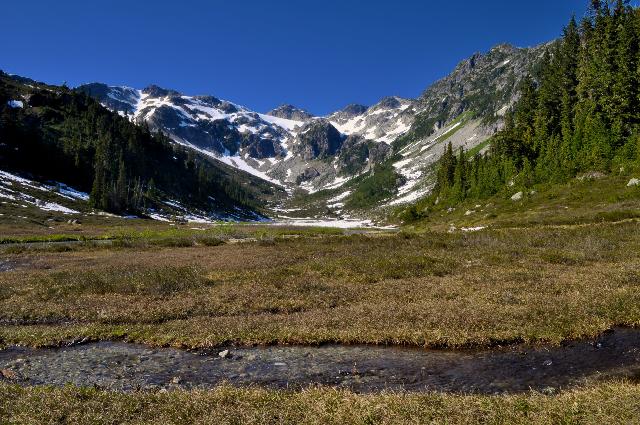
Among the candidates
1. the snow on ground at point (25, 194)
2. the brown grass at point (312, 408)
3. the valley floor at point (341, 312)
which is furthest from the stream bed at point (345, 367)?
the snow on ground at point (25, 194)

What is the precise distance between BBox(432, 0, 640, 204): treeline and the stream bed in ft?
215

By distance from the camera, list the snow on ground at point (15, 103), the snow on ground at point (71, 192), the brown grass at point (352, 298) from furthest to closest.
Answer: the snow on ground at point (15, 103)
the snow on ground at point (71, 192)
the brown grass at point (352, 298)

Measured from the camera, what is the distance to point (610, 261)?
92.3 ft

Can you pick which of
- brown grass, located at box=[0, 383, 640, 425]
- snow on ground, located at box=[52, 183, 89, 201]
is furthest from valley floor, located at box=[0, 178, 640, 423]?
snow on ground, located at box=[52, 183, 89, 201]

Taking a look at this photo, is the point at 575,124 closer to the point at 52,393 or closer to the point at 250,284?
the point at 250,284

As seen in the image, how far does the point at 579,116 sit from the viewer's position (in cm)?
8400

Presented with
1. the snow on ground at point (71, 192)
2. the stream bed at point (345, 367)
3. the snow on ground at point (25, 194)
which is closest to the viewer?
the stream bed at point (345, 367)

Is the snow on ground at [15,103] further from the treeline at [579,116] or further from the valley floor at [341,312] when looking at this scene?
the treeline at [579,116]

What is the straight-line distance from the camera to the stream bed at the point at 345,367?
466 inches

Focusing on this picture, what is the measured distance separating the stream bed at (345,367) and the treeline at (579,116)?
65462 mm

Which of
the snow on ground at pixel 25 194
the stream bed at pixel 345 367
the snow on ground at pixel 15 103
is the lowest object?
the snow on ground at pixel 25 194

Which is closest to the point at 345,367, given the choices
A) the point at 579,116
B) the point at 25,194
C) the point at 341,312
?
the point at 341,312

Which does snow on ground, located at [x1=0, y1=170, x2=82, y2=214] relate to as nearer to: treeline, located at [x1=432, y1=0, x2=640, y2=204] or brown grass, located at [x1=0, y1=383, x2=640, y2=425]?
treeline, located at [x1=432, y1=0, x2=640, y2=204]

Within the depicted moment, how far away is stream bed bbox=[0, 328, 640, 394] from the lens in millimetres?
11828
